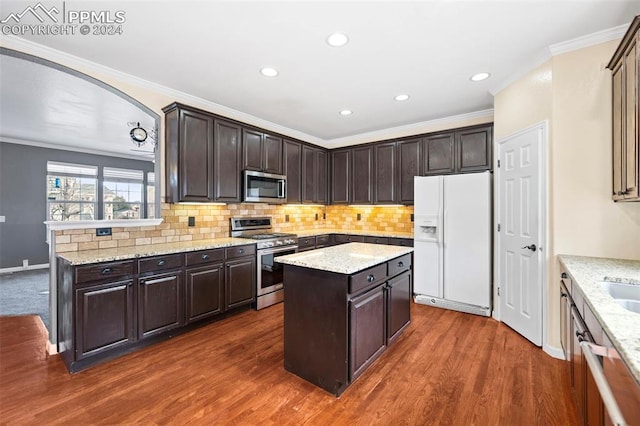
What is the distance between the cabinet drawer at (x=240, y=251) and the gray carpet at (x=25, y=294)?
1.91 metres

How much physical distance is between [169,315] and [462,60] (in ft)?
12.0

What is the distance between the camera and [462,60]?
8.66ft

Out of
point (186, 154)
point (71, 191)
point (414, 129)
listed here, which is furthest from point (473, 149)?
point (71, 191)

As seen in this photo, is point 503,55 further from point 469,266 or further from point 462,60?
point 469,266

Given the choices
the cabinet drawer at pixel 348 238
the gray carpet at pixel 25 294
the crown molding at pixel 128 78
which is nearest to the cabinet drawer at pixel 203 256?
the gray carpet at pixel 25 294

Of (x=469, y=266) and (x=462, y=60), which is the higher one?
(x=462, y=60)

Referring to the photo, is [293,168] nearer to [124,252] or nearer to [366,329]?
[124,252]

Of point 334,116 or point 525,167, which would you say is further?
point 334,116

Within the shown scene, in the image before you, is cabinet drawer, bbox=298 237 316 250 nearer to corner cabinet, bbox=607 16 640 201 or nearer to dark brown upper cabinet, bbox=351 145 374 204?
dark brown upper cabinet, bbox=351 145 374 204

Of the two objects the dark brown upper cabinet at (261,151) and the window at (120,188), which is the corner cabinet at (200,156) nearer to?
the dark brown upper cabinet at (261,151)

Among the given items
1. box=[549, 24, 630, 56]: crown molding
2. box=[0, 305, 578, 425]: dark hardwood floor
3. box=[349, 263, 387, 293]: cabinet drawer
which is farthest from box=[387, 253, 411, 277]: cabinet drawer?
box=[549, 24, 630, 56]: crown molding

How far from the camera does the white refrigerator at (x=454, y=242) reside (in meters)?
3.49

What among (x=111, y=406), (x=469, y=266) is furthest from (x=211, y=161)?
(x=469, y=266)

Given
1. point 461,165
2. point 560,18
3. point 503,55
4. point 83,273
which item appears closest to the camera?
point 560,18
